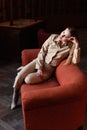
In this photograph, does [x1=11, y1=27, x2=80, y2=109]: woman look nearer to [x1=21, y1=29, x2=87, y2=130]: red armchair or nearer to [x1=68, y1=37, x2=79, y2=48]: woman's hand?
[x1=68, y1=37, x2=79, y2=48]: woman's hand

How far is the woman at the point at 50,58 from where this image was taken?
2539mm

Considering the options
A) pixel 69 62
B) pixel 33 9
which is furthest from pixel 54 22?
pixel 69 62

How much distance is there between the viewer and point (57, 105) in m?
2.05

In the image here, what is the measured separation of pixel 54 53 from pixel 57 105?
760 millimetres

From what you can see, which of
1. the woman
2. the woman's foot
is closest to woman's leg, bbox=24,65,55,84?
the woman

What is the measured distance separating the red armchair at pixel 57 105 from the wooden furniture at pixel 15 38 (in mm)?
2140

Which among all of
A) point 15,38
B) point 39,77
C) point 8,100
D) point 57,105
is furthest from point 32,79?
point 15,38

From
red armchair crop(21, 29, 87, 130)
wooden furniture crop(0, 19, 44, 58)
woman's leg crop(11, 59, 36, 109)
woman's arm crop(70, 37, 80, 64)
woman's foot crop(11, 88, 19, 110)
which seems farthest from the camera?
wooden furniture crop(0, 19, 44, 58)

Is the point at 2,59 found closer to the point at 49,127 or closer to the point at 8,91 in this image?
the point at 8,91

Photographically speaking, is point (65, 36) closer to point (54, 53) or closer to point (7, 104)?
point (54, 53)

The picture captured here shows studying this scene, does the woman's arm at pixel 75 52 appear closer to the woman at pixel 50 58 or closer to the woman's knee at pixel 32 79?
the woman at pixel 50 58

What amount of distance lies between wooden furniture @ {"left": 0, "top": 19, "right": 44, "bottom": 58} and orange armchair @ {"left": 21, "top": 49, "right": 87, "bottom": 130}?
2140 mm

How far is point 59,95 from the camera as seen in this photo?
6.59ft

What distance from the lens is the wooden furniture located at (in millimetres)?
4266
